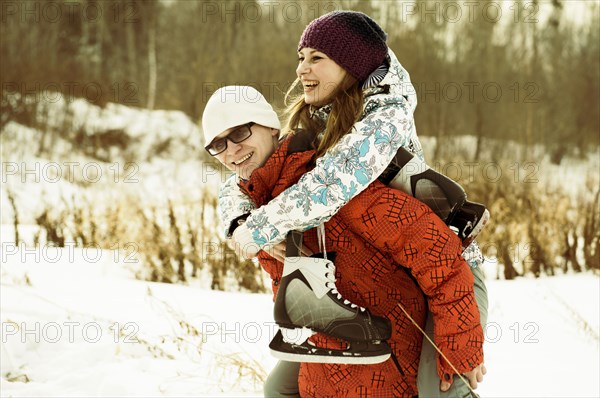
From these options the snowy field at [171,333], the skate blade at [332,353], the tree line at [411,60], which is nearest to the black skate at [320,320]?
the skate blade at [332,353]

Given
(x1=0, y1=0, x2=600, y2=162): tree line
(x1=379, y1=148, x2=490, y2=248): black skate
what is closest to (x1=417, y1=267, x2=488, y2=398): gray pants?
(x1=379, y1=148, x2=490, y2=248): black skate

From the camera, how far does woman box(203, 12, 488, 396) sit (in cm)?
140

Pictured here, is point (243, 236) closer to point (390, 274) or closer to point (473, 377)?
point (390, 274)

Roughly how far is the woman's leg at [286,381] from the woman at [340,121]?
1.52 ft

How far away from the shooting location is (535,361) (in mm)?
3035

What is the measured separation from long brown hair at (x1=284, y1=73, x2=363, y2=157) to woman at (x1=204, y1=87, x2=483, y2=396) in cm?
6

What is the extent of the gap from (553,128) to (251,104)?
765 inches

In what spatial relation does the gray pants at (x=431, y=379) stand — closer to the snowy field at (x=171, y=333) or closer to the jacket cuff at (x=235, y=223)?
the jacket cuff at (x=235, y=223)

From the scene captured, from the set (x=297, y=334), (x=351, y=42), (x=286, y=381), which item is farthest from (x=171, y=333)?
(x=351, y=42)

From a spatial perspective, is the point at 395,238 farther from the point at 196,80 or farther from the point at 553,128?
the point at 553,128

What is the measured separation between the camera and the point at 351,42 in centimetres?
160

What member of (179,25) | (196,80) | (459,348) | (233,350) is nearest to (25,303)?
(233,350)

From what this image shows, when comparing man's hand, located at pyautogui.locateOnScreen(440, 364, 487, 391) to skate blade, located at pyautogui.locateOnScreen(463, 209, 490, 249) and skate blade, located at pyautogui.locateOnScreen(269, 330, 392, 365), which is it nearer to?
skate blade, located at pyautogui.locateOnScreen(269, 330, 392, 365)

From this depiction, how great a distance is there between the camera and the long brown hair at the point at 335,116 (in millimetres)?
1498
